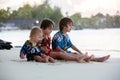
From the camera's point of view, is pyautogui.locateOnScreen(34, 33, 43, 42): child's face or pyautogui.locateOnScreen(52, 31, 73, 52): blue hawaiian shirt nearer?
pyautogui.locateOnScreen(34, 33, 43, 42): child's face

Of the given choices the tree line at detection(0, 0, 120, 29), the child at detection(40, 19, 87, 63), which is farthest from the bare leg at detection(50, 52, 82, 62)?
the tree line at detection(0, 0, 120, 29)

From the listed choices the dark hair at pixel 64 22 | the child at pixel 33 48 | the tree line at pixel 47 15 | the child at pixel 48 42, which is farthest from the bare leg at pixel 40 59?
the tree line at pixel 47 15

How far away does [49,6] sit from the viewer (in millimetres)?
2646

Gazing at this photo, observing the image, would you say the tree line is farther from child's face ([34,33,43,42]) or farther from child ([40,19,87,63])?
child's face ([34,33,43,42])

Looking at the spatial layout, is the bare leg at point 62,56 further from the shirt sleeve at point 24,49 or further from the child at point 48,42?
the shirt sleeve at point 24,49

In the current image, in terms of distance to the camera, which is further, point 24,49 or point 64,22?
point 64,22

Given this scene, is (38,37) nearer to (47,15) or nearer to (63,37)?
(63,37)

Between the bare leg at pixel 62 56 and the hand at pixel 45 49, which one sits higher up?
the hand at pixel 45 49

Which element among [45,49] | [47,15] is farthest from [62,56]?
[47,15]

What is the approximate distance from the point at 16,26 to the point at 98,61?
101cm

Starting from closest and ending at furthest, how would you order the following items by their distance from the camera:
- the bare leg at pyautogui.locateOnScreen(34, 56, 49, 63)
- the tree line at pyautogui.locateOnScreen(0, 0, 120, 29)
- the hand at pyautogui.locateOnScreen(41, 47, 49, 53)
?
the bare leg at pyautogui.locateOnScreen(34, 56, 49, 63), the hand at pyautogui.locateOnScreen(41, 47, 49, 53), the tree line at pyautogui.locateOnScreen(0, 0, 120, 29)

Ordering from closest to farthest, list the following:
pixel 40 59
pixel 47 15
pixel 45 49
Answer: pixel 40 59 < pixel 45 49 < pixel 47 15

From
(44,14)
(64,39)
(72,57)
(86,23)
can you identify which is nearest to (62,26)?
(64,39)

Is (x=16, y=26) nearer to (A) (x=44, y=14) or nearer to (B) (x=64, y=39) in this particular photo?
(A) (x=44, y=14)
